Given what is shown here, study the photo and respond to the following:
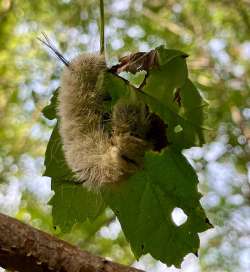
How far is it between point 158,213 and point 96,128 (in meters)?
0.40

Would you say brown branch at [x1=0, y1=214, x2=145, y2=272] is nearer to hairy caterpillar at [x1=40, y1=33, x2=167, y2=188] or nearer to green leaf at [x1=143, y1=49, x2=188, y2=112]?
hairy caterpillar at [x1=40, y1=33, x2=167, y2=188]

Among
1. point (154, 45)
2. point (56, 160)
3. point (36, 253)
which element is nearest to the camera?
point (36, 253)

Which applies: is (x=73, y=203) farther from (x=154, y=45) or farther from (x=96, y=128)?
(x=154, y=45)

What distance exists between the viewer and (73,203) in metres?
2.17

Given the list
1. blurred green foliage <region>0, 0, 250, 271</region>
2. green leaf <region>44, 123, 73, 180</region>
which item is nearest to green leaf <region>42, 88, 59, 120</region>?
green leaf <region>44, 123, 73, 180</region>

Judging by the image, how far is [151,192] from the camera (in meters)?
1.98

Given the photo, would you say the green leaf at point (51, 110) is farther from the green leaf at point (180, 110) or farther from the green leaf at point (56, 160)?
the green leaf at point (180, 110)

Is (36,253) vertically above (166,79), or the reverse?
(166,79)

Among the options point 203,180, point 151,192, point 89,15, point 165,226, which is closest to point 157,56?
point 151,192

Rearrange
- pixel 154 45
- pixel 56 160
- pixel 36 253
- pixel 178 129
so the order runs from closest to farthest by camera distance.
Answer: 1. pixel 36 253
2. pixel 178 129
3. pixel 56 160
4. pixel 154 45

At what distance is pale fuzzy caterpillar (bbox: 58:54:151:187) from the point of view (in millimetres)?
1714

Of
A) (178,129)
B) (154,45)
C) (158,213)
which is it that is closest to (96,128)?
(178,129)

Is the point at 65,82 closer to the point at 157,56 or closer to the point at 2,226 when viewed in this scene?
the point at 157,56

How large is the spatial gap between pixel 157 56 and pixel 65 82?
35 cm
